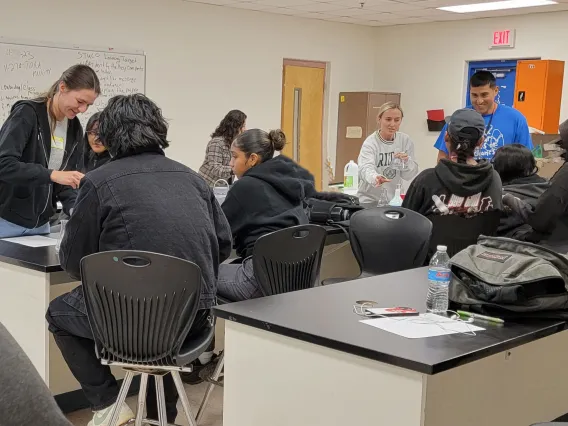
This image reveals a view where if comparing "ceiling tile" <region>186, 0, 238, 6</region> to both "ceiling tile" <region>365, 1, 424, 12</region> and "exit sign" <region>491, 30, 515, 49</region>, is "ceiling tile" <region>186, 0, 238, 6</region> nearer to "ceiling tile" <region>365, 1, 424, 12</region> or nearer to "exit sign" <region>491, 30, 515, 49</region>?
"ceiling tile" <region>365, 1, 424, 12</region>

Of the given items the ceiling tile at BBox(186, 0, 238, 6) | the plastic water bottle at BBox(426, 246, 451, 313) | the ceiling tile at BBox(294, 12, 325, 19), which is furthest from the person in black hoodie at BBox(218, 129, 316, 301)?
the ceiling tile at BBox(294, 12, 325, 19)

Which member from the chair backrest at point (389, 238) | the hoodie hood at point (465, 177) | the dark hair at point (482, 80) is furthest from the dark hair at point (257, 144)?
the dark hair at point (482, 80)

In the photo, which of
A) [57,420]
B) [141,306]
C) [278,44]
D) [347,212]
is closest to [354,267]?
[347,212]

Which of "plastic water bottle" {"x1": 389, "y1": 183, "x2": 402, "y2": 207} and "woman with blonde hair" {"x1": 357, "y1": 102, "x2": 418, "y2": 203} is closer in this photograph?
"plastic water bottle" {"x1": 389, "y1": 183, "x2": 402, "y2": 207}

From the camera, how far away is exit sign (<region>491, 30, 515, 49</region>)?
8.03 meters

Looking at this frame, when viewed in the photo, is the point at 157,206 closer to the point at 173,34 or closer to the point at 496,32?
the point at 173,34

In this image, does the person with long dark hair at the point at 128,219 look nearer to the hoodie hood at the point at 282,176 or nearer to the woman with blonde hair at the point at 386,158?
the hoodie hood at the point at 282,176

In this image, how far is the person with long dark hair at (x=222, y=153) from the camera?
621 cm

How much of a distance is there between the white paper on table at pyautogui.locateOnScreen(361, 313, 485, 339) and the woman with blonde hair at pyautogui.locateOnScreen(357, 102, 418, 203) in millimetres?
2780

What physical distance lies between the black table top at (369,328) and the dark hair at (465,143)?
3.85ft

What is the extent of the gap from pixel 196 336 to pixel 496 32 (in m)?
6.71

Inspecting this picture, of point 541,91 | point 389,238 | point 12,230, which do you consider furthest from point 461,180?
point 541,91

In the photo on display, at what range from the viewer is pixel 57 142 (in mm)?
3375

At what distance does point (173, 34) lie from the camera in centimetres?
751
